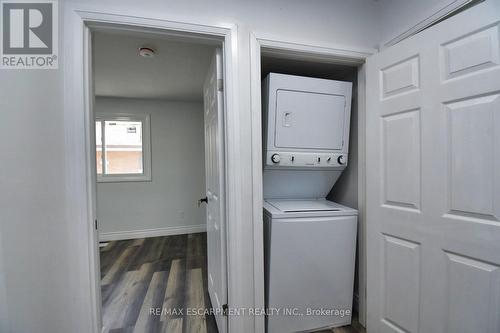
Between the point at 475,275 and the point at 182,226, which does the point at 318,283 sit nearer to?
the point at 475,275

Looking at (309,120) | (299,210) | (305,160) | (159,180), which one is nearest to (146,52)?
(309,120)

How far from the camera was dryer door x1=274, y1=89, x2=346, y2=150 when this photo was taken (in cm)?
141

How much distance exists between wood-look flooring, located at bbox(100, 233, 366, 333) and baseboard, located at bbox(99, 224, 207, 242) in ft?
0.48

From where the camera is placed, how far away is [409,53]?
111cm

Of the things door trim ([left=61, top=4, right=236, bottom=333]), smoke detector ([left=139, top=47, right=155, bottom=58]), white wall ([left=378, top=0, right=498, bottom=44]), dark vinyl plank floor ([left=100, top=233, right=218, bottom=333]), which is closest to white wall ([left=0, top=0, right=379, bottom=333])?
door trim ([left=61, top=4, right=236, bottom=333])

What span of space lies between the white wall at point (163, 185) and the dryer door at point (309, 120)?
93.1 inches

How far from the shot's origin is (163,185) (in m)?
3.39

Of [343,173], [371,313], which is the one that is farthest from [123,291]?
[343,173]

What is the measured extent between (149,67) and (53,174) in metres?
1.65

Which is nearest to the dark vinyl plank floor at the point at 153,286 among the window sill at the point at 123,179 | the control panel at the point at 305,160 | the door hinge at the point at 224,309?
the door hinge at the point at 224,309

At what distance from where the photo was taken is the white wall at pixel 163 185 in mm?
3176

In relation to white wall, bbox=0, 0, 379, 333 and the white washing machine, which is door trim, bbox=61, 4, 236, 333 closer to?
white wall, bbox=0, 0, 379, 333

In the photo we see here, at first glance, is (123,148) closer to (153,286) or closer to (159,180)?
(159,180)

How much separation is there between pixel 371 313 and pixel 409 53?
167cm
